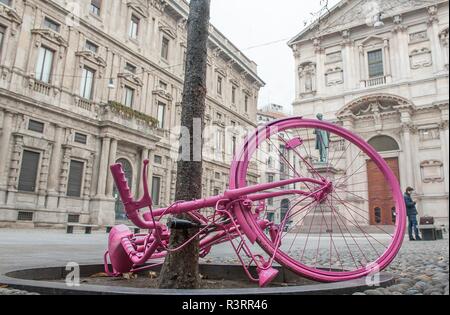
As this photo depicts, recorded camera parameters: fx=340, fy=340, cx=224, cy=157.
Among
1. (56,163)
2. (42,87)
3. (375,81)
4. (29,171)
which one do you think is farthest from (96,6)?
(375,81)

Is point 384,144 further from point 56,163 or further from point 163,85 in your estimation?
point 56,163

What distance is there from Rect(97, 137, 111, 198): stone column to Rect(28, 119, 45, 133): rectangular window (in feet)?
10.3

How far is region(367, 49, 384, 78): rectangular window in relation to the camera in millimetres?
23641

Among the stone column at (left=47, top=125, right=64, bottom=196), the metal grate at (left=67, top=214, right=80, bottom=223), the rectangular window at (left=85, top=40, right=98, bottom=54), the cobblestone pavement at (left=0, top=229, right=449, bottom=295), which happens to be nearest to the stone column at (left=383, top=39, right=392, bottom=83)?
the rectangular window at (left=85, top=40, right=98, bottom=54)

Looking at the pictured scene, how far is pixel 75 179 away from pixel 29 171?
224 centimetres

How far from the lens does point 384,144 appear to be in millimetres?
22250

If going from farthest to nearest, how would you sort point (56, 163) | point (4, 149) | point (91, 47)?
point (91, 47) < point (56, 163) < point (4, 149)

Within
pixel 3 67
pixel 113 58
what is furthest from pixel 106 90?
pixel 3 67

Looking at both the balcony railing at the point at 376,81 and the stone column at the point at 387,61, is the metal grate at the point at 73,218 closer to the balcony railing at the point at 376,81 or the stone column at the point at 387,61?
the balcony railing at the point at 376,81

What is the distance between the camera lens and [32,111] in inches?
583

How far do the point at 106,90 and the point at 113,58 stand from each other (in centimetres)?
202
